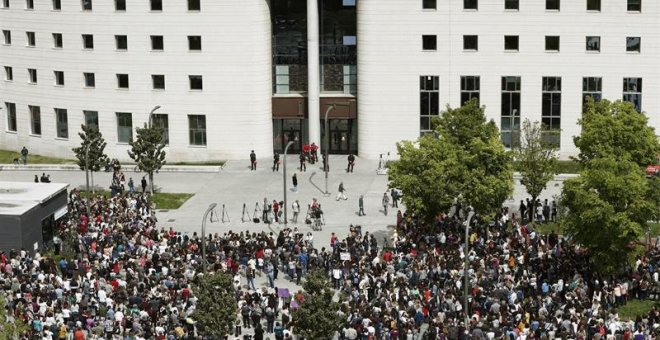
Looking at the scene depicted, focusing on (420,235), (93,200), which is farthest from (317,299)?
(93,200)

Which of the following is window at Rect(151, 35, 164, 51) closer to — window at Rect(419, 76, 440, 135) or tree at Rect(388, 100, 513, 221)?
window at Rect(419, 76, 440, 135)

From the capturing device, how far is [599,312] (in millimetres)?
47406

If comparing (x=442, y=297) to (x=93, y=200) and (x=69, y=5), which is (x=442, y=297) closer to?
(x=93, y=200)

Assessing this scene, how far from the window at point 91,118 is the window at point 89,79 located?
2.05 m

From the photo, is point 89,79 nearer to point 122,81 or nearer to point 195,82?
point 122,81

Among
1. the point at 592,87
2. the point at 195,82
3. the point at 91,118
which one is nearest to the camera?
the point at 592,87

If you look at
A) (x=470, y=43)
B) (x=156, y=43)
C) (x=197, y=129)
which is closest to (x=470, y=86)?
(x=470, y=43)

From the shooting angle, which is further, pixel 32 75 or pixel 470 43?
pixel 32 75

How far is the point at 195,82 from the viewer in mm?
82625

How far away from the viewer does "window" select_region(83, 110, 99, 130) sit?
8519cm

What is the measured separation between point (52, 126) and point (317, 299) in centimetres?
4950

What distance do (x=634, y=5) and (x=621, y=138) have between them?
23373 mm

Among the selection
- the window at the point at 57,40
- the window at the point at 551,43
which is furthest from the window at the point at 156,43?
the window at the point at 551,43

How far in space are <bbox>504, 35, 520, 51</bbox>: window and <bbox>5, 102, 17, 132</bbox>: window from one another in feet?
128
